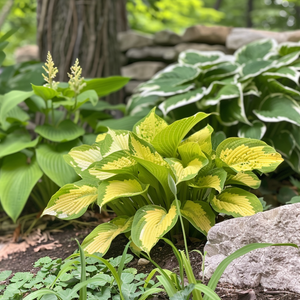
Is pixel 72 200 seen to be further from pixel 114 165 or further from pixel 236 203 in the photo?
pixel 236 203

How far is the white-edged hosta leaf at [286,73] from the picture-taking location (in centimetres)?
190

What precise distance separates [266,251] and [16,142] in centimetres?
149

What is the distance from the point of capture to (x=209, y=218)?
1.28m

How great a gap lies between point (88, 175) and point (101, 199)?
0.18m

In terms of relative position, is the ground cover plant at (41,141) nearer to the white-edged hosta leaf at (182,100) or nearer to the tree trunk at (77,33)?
the white-edged hosta leaf at (182,100)

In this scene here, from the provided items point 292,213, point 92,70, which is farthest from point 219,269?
point 92,70

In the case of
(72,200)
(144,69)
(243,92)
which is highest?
(144,69)

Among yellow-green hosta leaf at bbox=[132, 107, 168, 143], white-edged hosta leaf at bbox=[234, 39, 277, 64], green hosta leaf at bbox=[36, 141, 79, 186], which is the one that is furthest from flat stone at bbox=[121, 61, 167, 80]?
yellow-green hosta leaf at bbox=[132, 107, 168, 143]

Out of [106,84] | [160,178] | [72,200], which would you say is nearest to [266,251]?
[160,178]

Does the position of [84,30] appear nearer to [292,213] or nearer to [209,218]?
[209,218]

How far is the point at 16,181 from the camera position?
168 cm

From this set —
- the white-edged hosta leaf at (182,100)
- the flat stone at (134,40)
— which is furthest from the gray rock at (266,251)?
the flat stone at (134,40)

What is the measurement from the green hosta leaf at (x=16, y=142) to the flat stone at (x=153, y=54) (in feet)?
6.33

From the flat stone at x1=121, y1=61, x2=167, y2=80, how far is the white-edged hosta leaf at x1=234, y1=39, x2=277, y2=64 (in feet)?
3.76
